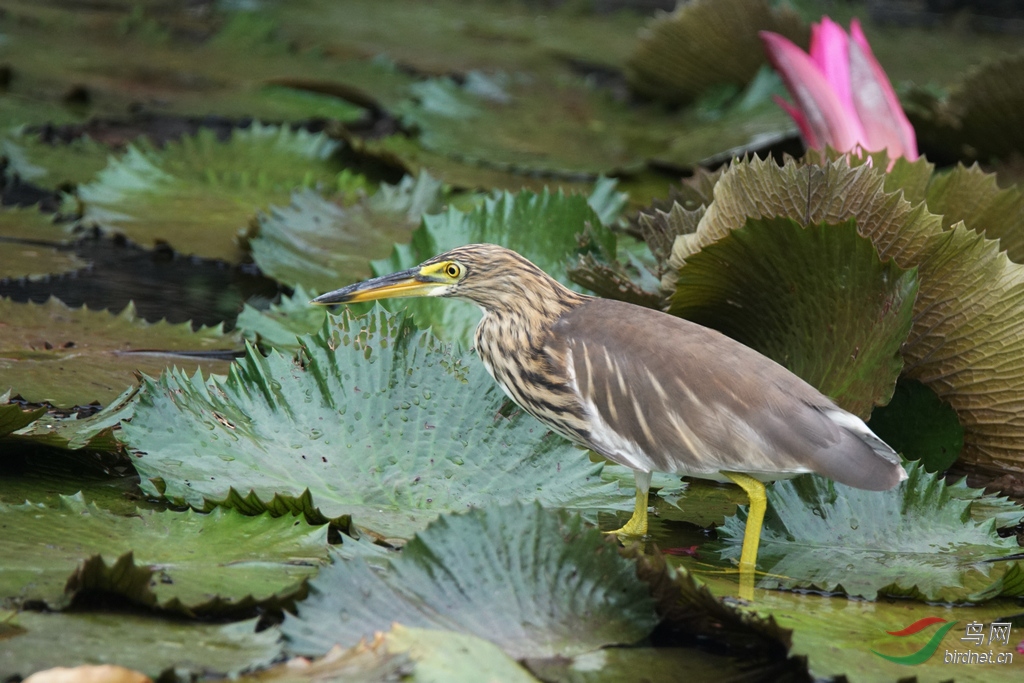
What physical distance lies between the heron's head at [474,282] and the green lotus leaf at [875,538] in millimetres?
661

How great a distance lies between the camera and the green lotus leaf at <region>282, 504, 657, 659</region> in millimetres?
1837

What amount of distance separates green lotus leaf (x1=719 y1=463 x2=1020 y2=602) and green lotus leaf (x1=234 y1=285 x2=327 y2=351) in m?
1.30

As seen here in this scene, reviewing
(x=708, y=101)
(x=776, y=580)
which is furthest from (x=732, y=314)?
(x=708, y=101)

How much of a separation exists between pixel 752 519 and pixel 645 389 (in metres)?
0.32

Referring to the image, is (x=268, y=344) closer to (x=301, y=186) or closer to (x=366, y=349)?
(x=366, y=349)

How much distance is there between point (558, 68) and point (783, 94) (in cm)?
156

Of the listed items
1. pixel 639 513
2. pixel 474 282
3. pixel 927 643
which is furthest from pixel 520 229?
pixel 927 643

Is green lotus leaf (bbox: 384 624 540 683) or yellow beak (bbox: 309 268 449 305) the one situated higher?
yellow beak (bbox: 309 268 449 305)

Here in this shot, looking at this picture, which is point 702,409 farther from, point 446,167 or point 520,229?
point 446,167

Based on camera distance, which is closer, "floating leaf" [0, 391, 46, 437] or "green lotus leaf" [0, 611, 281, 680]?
"green lotus leaf" [0, 611, 281, 680]

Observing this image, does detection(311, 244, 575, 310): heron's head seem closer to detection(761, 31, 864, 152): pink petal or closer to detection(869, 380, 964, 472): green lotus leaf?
detection(869, 380, 964, 472): green lotus leaf

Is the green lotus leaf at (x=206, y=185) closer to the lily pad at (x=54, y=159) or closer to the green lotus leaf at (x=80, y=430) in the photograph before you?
the lily pad at (x=54, y=159)

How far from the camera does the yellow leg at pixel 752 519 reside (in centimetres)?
218

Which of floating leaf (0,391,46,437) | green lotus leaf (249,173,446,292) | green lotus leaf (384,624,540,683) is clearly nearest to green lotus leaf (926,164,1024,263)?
green lotus leaf (249,173,446,292)
